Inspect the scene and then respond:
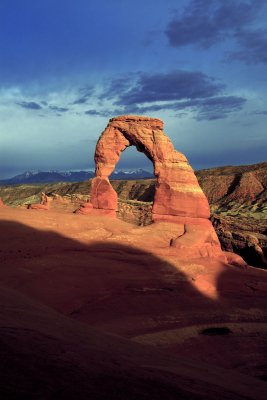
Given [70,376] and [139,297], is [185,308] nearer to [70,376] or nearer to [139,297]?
[139,297]

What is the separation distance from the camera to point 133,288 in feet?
62.5

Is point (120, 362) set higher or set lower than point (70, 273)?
higher

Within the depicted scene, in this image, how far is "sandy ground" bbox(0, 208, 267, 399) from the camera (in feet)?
46.9

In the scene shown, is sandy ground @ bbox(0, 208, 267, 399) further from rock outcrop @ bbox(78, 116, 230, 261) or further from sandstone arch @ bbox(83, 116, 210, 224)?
sandstone arch @ bbox(83, 116, 210, 224)

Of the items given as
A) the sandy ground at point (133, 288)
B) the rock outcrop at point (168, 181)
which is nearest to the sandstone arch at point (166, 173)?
the rock outcrop at point (168, 181)

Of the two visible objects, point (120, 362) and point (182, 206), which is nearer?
point (120, 362)

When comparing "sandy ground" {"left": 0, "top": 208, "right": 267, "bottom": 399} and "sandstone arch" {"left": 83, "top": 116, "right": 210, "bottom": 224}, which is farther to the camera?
"sandstone arch" {"left": 83, "top": 116, "right": 210, "bottom": 224}

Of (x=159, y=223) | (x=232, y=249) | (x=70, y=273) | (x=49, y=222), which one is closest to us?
(x=70, y=273)

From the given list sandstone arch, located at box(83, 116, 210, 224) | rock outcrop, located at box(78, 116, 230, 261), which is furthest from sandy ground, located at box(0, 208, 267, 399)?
sandstone arch, located at box(83, 116, 210, 224)

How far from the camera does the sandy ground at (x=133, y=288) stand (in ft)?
46.9

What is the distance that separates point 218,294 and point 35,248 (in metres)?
9.48

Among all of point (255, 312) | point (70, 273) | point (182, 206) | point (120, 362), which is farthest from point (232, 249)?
point (120, 362)

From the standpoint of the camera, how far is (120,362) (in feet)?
21.6

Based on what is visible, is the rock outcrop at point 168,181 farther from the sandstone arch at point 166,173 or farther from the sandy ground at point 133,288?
the sandy ground at point 133,288
